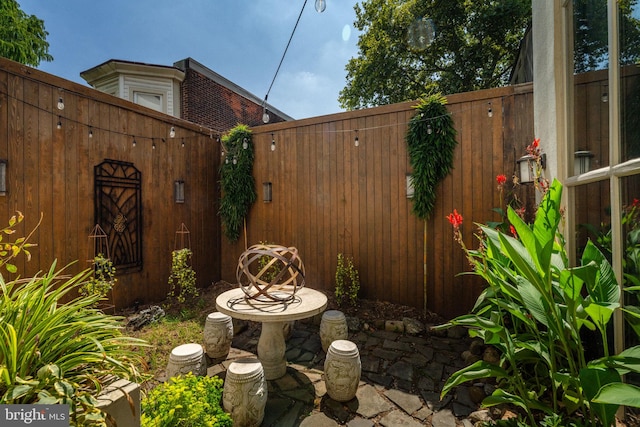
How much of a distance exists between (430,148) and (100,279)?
4554 millimetres

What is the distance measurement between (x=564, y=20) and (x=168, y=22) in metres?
6.07

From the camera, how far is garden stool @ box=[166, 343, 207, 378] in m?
2.13

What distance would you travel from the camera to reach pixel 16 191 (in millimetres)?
2885

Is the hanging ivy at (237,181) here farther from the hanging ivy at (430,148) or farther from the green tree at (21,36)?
the green tree at (21,36)

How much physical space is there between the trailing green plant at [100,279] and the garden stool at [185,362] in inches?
59.7

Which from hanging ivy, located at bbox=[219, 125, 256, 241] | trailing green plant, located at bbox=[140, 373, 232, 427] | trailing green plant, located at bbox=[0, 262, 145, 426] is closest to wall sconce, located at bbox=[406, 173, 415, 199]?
hanging ivy, located at bbox=[219, 125, 256, 241]

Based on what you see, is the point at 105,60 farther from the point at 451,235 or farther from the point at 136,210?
the point at 451,235

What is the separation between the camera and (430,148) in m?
3.59

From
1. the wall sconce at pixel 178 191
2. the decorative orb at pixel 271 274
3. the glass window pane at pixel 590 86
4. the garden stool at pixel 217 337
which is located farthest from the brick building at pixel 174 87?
the glass window pane at pixel 590 86

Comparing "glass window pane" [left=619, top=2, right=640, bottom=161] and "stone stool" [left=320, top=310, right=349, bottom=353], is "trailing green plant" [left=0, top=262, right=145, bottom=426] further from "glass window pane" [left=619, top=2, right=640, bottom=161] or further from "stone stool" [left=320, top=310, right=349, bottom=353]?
"glass window pane" [left=619, top=2, right=640, bottom=161]

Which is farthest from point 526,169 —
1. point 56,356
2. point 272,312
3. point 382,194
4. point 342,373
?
point 56,356

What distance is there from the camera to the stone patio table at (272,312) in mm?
2307

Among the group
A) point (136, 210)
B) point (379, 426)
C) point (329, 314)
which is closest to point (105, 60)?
point (136, 210)

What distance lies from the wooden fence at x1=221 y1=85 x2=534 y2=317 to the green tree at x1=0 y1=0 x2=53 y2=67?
7.39 metres
